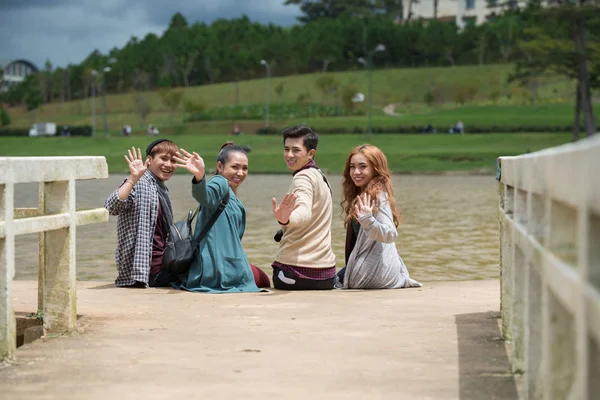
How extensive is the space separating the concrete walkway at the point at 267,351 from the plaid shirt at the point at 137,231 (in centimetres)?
69

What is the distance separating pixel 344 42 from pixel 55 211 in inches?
5663

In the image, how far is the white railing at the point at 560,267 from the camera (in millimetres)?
2236

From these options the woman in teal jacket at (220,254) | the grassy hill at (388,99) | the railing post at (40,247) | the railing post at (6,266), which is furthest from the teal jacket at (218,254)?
the grassy hill at (388,99)

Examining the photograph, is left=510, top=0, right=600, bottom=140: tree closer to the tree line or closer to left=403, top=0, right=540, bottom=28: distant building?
the tree line

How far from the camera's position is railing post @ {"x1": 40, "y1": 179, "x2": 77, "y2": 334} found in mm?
5688

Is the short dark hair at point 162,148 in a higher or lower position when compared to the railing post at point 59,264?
higher

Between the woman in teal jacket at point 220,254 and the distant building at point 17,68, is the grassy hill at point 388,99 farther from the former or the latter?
the woman in teal jacket at point 220,254

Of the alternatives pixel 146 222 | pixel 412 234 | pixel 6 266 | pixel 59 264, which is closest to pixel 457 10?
pixel 412 234

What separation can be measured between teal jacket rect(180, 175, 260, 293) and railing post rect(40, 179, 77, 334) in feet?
7.99

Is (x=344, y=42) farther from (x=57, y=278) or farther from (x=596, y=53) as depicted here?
(x=57, y=278)

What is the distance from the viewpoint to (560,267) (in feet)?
8.98

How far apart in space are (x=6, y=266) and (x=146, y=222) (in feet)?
12.1

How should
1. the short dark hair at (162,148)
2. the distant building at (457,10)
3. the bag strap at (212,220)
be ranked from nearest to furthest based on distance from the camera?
the bag strap at (212,220), the short dark hair at (162,148), the distant building at (457,10)

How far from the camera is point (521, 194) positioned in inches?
172
